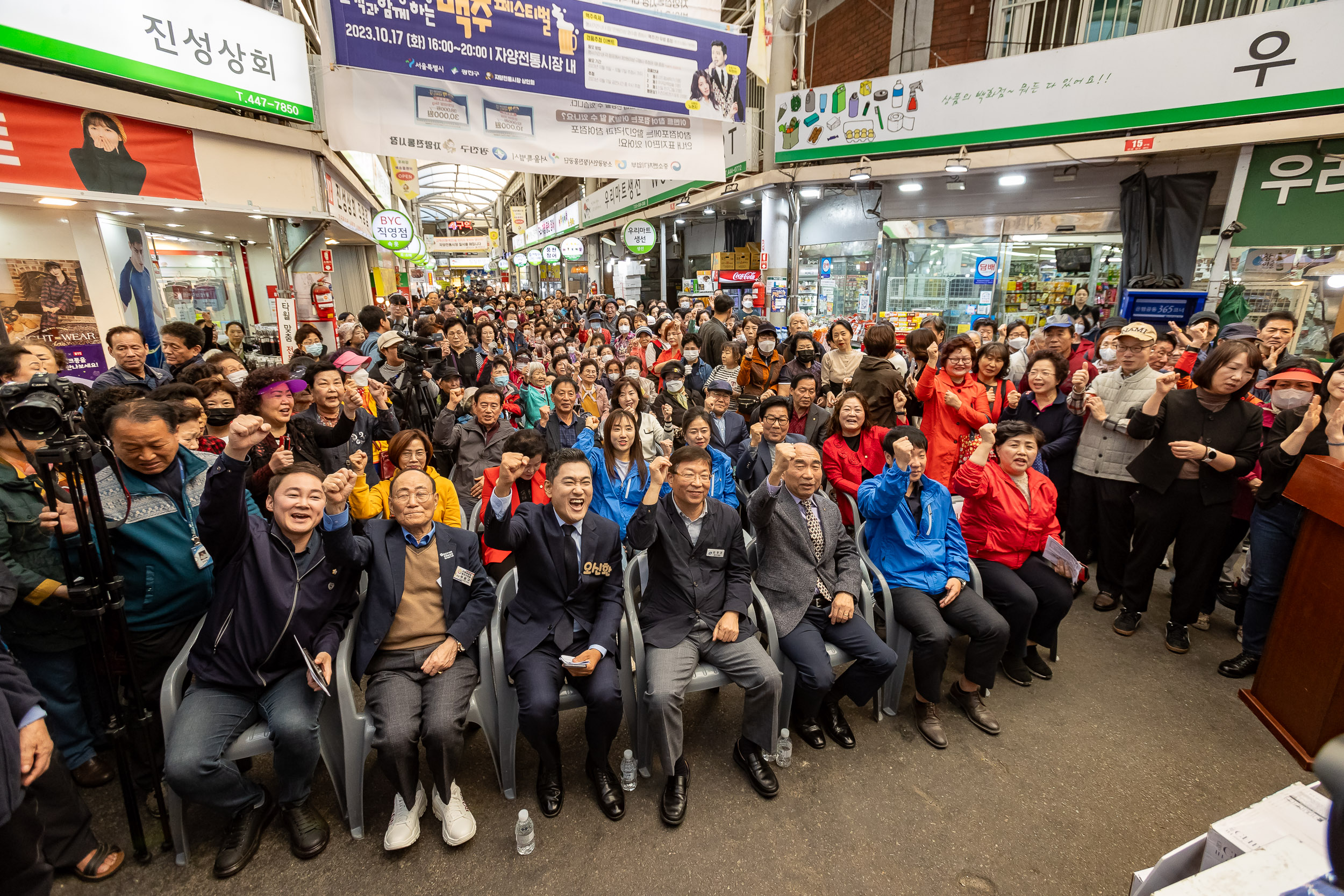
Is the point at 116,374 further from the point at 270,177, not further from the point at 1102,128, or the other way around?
the point at 1102,128

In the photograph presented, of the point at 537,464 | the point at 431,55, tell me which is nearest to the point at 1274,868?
the point at 537,464

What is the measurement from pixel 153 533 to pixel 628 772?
2.37 m

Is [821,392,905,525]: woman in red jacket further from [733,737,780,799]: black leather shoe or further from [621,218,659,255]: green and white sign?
[621,218,659,255]: green and white sign

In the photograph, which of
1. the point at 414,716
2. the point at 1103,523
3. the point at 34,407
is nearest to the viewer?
the point at 34,407

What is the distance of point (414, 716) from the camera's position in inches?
96.7

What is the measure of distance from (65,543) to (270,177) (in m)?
6.13

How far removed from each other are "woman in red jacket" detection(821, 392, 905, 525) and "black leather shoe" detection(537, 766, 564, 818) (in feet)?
7.99

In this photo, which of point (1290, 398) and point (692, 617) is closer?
point (692, 617)

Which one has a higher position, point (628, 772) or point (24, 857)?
point (24, 857)

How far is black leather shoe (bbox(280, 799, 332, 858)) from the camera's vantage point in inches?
94.2

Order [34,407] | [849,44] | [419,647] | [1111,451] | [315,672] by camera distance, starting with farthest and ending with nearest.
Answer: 1. [849,44]
2. [1111,451]
3. [419,647]
4. [315,672]
5. [34,407]

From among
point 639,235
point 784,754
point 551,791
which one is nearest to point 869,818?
point 784,754

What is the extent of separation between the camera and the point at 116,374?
4160 mm

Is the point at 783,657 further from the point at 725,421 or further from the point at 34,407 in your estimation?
the point at 34,407
